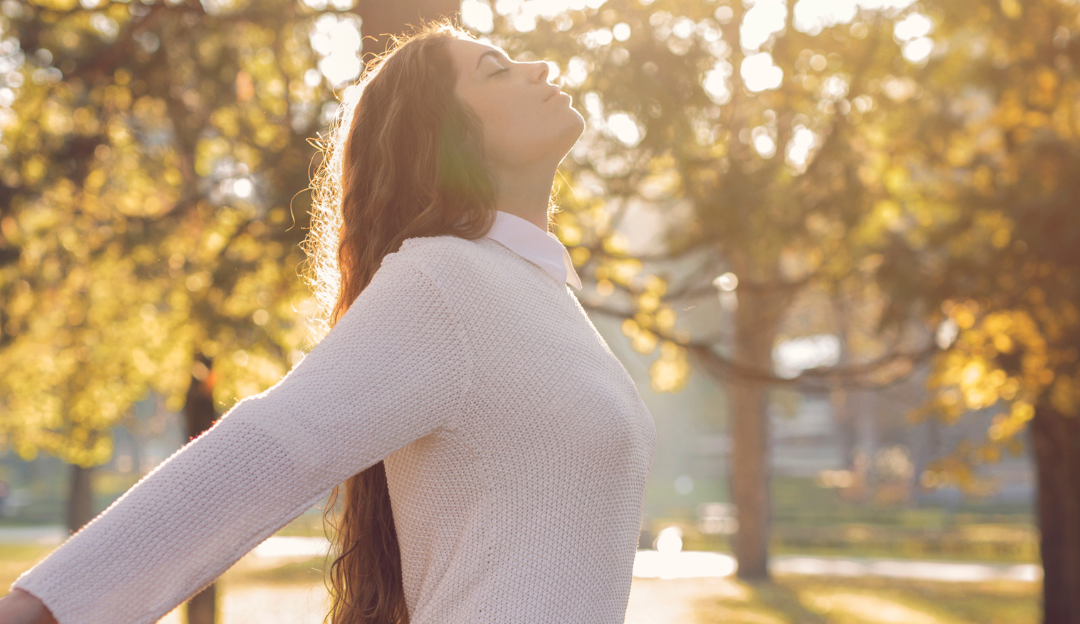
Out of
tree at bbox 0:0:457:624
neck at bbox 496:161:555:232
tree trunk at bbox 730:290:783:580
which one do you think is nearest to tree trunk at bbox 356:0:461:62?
tree at bbox 0:0:457:624

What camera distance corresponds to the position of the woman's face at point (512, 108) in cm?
170

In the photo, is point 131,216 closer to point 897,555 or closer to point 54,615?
point 54,615

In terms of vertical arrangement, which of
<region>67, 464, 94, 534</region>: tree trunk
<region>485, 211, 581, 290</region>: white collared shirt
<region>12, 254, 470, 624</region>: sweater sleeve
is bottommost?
<region>67, 464, 94, 534</region>: tree trunk

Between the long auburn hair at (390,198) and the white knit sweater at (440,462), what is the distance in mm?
119

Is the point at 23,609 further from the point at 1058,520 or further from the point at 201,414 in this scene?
the point at 1058,520

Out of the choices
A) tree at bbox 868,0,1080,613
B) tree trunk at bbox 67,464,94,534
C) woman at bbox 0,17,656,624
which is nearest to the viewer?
woman at bbox 0,17,656,624

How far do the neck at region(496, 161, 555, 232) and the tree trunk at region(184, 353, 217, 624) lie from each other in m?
6.97

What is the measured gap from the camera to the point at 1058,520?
32.0 ft

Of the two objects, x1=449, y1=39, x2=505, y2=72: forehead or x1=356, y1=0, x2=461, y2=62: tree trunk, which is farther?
x1=356, y1=0, x2=461, y2=62: tree trunk

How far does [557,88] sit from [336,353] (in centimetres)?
78

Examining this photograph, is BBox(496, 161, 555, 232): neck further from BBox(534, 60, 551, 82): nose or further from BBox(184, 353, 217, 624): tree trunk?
BBox(184, 353, 217, 624): tree trunk

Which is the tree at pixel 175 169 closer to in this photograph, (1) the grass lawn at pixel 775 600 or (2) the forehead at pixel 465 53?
(2) the forehead at pixel 465 53

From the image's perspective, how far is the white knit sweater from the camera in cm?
106

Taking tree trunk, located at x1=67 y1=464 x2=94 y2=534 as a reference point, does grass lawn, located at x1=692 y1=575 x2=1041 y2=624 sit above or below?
below
